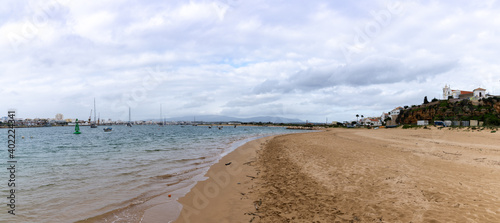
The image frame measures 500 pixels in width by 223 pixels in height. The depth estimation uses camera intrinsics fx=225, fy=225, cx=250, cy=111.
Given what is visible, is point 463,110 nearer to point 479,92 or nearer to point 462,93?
point 479,92

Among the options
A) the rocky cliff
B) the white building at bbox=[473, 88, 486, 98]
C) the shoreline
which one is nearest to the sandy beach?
the shoreline

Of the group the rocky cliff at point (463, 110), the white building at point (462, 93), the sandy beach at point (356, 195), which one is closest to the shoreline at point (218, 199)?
the sandy beach at point (356, 195)

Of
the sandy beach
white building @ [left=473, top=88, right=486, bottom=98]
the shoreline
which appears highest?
white building @ [left=473, top=88, right=486, bottom=98]

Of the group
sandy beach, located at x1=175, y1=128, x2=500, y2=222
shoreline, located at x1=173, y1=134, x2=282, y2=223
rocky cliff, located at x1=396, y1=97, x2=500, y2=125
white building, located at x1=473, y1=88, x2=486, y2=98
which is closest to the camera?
sandy beach, located at x1=175, y1=128, x2=500, y2=222

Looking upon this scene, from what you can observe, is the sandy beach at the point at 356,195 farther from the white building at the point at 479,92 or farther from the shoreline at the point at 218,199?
the white building at the point at 479,92

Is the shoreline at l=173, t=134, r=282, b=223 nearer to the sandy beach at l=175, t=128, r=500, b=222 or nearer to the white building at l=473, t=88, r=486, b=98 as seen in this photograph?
the sandy beach at l=175, t=128, r=500, b=222

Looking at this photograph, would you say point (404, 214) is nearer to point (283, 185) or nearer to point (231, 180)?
point (283, 185)

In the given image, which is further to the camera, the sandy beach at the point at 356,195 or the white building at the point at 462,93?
the white building at the point at 462,93

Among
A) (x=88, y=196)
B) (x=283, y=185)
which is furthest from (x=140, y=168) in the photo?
(x=283, y=185)

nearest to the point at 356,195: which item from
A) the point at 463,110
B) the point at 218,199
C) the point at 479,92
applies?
the point at 218,199

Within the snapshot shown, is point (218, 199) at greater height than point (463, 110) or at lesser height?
lesser

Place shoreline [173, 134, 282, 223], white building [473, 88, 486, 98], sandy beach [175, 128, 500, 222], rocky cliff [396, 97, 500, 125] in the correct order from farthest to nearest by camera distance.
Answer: white building [473, 88, 486, 98] < rocky cliff [396, 97, 500, 125] < shoreline [173, 134, 282, 223] < sandy beach [175, 128, 500, 222]

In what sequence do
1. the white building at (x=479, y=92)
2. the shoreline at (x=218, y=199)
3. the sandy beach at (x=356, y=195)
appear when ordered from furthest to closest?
the white building at (x=479, y=92) → the shoreline at (x=218, y=199) → the sandy beach at (x=356, y=195)

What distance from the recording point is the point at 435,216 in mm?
5559
